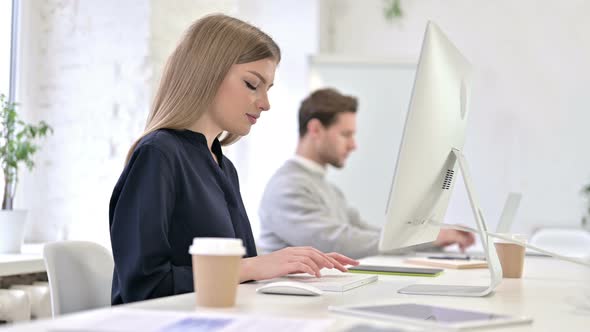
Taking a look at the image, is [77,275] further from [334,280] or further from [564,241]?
[564,241]

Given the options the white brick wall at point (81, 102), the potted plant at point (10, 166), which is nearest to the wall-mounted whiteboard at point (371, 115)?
the white brick wall at point (81, 102)

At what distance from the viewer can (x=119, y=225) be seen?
1.46 m

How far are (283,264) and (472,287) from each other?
14.9 inches

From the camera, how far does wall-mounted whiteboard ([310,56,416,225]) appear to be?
14.8 feet

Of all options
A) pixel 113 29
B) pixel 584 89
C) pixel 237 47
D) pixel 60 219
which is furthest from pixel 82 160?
pixel 584 89

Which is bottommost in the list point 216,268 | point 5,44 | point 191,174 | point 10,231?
point 10,231

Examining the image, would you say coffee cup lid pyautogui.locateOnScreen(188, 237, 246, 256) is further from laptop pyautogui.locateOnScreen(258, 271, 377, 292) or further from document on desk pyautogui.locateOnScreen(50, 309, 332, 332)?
laptop pyautogui.locateOnScreen(258, 271, 377, 292)

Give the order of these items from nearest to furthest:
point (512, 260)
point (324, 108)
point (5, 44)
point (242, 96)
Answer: point (242, 96) < point (512, 260) < point (5, 44) < point (324, 108)

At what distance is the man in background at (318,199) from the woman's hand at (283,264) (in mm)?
1339

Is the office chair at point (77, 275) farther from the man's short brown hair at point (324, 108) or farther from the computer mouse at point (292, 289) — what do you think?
the man's short brown hair at point (324, 108)

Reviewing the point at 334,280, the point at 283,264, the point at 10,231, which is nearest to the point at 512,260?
the point at 334,280

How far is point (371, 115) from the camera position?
4.55 meters

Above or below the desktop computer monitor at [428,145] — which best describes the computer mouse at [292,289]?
below

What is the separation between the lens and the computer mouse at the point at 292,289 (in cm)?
128
